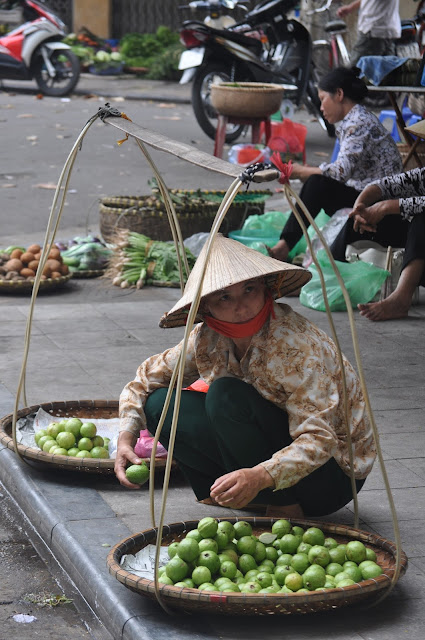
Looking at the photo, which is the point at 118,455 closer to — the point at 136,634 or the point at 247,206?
the point at 136,634

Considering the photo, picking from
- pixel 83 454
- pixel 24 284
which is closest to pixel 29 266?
pixel 24 284

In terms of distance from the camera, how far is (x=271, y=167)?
8.31 feet

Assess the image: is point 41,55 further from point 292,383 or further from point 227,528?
point 227,528

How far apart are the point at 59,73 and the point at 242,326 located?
12.9m

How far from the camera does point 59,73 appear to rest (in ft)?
49.0

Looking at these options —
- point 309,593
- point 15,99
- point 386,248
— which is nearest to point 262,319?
point 309,593

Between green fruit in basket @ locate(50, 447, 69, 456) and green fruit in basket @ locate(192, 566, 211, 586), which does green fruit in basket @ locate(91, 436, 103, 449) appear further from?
green fruit in basket @ locate(192, 566, 211, 586)

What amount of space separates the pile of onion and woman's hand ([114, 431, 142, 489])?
318 cm

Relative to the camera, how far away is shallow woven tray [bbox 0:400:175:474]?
3279 mm

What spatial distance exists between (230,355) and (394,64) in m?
3.98

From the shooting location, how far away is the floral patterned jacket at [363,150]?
567 centimetres

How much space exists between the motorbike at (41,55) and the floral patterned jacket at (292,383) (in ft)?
39.4

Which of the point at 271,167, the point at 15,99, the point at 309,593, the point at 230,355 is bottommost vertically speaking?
the point at 15,99

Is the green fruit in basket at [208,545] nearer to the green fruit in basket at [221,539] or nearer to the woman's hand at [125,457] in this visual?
the green fruit in basket at [221,539]
